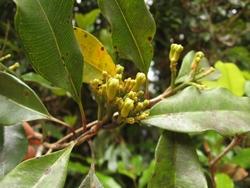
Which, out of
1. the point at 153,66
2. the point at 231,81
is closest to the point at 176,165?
the point at 231,81

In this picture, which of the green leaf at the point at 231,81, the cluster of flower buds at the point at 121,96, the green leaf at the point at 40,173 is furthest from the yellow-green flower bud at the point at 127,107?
the green leaf at the point at 231,81

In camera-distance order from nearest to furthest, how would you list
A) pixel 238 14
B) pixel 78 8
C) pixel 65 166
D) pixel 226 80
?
pixel 65 166 → pixel 226 80 → pixel 78 8 → pixel 238 14

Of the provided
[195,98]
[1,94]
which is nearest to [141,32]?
[195,98]

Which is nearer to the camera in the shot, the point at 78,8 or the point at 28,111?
the point at 28,111

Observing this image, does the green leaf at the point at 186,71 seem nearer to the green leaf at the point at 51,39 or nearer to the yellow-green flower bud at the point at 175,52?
the yellow-green flower bud at the point at 175,52

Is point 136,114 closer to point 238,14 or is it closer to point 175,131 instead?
point 175,131

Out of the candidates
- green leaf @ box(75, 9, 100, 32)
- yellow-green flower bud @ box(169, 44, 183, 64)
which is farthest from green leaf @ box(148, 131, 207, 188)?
green leaf @ box(75, 9, 100, 32)
